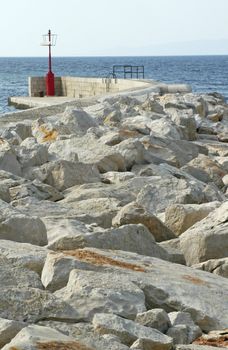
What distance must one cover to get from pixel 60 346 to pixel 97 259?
3.61ft

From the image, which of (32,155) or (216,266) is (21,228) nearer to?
(216,266)

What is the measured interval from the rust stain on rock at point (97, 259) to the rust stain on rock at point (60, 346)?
94 centimetres

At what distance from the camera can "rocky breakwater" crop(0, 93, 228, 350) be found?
3.09 m

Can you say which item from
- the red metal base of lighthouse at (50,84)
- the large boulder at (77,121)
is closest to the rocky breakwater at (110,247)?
the large boulder at (77,121)

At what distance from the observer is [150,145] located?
8602mm

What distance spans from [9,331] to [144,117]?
895 centimetres

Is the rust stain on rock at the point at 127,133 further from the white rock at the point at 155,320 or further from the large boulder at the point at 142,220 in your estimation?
the white rock at the point at 155,320

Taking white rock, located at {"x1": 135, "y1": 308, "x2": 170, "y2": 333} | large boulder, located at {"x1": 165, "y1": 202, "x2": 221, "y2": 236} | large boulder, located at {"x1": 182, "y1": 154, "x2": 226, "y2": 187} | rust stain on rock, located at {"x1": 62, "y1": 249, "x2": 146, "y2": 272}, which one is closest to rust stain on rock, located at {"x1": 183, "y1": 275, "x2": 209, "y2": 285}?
rust stain on rock, located at {"x1": 62, "y1": 249, "x2": 146, "y2": 272}

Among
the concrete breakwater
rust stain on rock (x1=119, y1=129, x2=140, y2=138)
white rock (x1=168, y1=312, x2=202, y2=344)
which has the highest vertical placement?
white rock (x1=168, y1=312, x2=202, y2=344)

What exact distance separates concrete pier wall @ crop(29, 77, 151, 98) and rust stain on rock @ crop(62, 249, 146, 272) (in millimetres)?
20444

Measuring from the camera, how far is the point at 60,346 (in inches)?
106

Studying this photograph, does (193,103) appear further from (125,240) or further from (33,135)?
(125,240)

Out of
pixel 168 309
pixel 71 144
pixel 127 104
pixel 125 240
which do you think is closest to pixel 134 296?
pixel 168 309

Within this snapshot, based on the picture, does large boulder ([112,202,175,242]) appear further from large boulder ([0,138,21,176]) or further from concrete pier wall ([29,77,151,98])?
concrete pier wall ([29,77,151,98])
